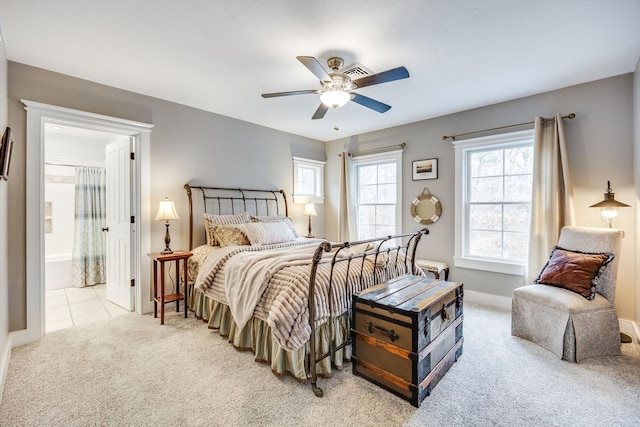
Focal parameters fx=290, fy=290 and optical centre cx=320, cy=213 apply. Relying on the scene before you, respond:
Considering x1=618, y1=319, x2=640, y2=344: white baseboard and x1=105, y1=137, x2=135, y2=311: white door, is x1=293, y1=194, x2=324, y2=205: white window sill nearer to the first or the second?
x1=105, y1=137, x2=135, y2=311: white door

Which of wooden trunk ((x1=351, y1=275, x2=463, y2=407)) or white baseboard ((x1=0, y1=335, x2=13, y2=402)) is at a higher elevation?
wooden trunk ((x1=351, y1=275, x2=463, y2=407))

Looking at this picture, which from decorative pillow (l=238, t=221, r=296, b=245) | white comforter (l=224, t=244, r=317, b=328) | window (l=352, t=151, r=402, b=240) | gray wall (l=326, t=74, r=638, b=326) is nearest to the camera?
white comforter (l=224, t=244, r=317, b=328)

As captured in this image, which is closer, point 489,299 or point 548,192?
point 548,192

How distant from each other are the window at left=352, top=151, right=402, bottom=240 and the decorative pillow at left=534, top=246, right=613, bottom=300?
7.11 ft

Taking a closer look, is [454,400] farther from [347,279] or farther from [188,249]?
[188,249]

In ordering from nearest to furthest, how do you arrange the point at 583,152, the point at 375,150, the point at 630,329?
the point at 630,329 → the point at 583,152 → the point at 375,150

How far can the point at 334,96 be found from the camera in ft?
8.14

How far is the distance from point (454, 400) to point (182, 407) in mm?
1781

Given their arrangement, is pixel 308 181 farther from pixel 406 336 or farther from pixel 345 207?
pixel 406 336

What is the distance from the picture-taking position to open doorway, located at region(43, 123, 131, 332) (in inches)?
182

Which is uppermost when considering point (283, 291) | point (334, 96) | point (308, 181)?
point (334, 96)

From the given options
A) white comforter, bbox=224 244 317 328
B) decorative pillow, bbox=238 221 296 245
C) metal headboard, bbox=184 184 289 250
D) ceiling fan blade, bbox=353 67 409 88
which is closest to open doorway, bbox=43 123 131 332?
metal headboard, bbox=184 184 289 250

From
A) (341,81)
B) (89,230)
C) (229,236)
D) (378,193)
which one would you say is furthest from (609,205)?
(89,230)

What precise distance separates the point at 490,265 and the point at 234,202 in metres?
3.67
